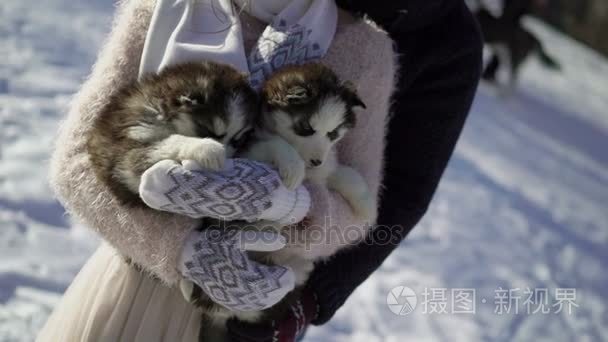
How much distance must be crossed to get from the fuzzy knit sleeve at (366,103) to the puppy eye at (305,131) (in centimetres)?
14

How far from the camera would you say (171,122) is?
0.96 metres

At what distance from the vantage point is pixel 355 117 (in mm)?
1162

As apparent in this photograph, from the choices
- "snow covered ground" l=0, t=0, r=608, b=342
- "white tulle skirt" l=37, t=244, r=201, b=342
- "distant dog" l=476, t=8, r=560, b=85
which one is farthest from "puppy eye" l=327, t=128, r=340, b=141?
"distant dog" l=476, t=8, r=560, b=85

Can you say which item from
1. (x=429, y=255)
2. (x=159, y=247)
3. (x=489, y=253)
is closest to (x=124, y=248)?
(x=159, y=247)

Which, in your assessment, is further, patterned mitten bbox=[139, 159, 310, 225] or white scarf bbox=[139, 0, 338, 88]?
white scarf bbox=[139, 0, 338, 88]

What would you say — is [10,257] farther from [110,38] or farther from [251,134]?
[251,134]

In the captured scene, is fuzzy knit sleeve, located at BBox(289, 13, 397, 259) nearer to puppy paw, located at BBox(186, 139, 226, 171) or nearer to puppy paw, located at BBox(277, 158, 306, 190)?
puppy paw, located at BBox(277, 158, 306, 190)

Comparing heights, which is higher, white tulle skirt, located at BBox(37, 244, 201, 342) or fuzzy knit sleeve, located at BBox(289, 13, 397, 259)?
fuzzy knit sleeve, located at BBox(289, 13, 397, 259)

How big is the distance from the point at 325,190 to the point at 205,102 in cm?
29

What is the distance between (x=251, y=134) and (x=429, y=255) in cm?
221

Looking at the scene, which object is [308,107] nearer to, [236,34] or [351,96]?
[351,96]

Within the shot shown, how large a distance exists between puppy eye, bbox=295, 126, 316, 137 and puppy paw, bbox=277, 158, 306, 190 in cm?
7

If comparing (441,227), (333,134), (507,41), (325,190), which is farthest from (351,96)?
(507,41)

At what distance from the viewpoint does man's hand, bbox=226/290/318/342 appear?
3.69 feet
